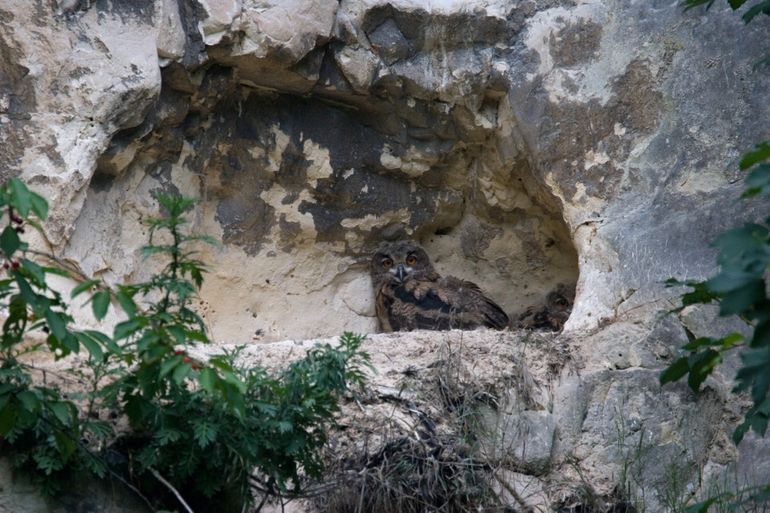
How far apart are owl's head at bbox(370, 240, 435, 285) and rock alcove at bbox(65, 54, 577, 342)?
87mm

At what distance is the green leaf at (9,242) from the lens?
3629 mm

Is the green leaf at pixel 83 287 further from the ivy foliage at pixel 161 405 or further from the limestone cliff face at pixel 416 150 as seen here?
the limestone cliff face at pixel 416 150

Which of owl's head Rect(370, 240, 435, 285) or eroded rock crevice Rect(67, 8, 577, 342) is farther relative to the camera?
owl's head Rect(370, 240, 435, 285)

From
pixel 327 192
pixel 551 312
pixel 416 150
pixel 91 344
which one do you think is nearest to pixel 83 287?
pixel 91 344

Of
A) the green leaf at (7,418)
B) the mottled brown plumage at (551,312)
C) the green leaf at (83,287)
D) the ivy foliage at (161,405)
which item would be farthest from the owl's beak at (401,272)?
the green leaf at (83,287)

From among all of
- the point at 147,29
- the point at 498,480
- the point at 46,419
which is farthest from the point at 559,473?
the point at 147,29

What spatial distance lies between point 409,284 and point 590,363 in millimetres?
1405

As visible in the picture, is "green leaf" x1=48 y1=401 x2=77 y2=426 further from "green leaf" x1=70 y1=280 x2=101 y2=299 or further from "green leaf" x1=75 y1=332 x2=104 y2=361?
"green leaf" x1=70 y1=280 x2=101 y2=299

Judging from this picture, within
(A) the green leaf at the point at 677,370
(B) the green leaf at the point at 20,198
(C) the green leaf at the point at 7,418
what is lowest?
(C) the green leaf at the point at 7,418

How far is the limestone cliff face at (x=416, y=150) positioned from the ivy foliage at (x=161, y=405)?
149cm

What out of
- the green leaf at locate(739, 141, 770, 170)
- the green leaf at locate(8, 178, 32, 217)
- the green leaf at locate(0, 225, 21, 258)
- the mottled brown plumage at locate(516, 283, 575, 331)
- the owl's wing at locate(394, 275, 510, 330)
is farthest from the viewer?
the mottled brown plumage at locate(516, 283, 575, 331)

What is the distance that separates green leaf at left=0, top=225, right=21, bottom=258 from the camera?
363 cm

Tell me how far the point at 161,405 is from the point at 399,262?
2889 millimetres

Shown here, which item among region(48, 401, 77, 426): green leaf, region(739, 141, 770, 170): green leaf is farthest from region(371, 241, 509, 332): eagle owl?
region(739, 141, 770, 170): green leaf
